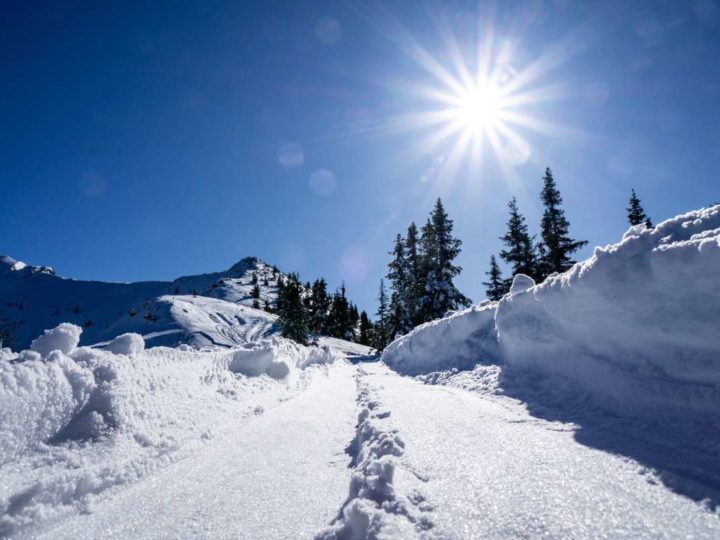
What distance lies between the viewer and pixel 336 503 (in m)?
2.71

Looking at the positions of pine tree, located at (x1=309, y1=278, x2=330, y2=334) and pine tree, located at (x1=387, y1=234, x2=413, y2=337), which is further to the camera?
pine tree, located at (x1=309, y1=278, x2=330, y2=334)

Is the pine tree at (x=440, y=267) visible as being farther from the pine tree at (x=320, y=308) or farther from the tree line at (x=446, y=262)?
the pine tree at (x=320, y=308)

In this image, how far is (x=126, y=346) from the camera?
16.8ft

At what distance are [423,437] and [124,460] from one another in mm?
3146

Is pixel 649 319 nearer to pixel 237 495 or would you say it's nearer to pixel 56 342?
pixel 237 495

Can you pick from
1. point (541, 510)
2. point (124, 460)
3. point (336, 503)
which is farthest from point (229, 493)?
point (541, 510)

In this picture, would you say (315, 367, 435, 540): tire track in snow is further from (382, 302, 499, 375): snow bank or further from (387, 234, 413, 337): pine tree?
(387, 234, 413, 337): pine tree

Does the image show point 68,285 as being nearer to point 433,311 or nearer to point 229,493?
point 433,311

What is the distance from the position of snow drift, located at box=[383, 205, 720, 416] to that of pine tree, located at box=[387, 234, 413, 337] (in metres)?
26.7

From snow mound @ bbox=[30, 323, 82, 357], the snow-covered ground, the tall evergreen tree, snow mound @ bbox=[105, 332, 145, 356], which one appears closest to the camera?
the snow-covered ground

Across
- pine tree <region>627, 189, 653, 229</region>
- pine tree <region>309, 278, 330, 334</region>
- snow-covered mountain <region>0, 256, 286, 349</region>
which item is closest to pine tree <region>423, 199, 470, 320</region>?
pine tree <region>627, 189, 653, 229</region>

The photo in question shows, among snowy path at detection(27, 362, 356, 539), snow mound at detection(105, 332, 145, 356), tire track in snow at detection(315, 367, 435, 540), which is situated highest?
snow mound at detection(105, 332, 145, 356)

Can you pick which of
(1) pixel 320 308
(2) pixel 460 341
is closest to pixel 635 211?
(2) pixel 460 341

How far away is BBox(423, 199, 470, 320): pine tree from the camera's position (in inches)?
1152
